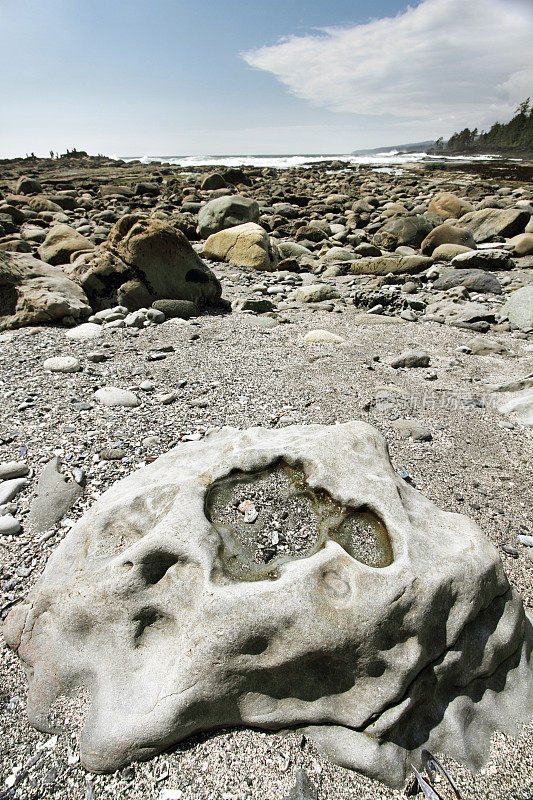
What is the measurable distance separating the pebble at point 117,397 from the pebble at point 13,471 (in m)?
0.97

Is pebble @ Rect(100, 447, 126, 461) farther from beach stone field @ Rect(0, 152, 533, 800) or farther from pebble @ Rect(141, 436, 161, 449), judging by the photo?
pebble @ Rect(141, 436, 161, 449)

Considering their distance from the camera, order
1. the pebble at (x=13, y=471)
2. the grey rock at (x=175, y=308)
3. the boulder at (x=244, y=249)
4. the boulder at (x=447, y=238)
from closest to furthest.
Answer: the pebble at (x=13, y=471)
the grey rock at (x=175, y=308)
the boulder at (x=244, y=249)
the boulder at (x=447, y=238)

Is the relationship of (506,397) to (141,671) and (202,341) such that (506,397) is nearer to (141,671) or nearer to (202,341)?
(202,341)

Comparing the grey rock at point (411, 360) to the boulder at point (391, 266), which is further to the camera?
the boulder at point (391, 266)

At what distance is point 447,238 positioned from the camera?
10023mm

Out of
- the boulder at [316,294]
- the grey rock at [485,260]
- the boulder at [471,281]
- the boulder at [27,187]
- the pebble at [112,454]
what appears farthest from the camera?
the boulder at [27,187]

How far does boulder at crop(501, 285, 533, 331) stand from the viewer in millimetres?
5926

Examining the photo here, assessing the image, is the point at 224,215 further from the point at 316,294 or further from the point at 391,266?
the point at 316,294

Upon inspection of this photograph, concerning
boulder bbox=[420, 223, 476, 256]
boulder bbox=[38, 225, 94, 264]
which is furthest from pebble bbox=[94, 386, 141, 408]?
boulder bbox=[420, 223, 476, 256]

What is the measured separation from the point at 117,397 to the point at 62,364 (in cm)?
99

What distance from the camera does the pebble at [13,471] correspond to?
2771 mm

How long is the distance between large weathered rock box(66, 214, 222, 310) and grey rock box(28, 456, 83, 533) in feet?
12.6

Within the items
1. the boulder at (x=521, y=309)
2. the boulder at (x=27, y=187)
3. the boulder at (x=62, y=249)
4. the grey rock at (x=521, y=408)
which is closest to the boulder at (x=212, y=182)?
the boulder at (x=27, y=187)

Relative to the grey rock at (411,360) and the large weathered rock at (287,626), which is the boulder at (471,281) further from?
the large weathered rock at (287,626)
